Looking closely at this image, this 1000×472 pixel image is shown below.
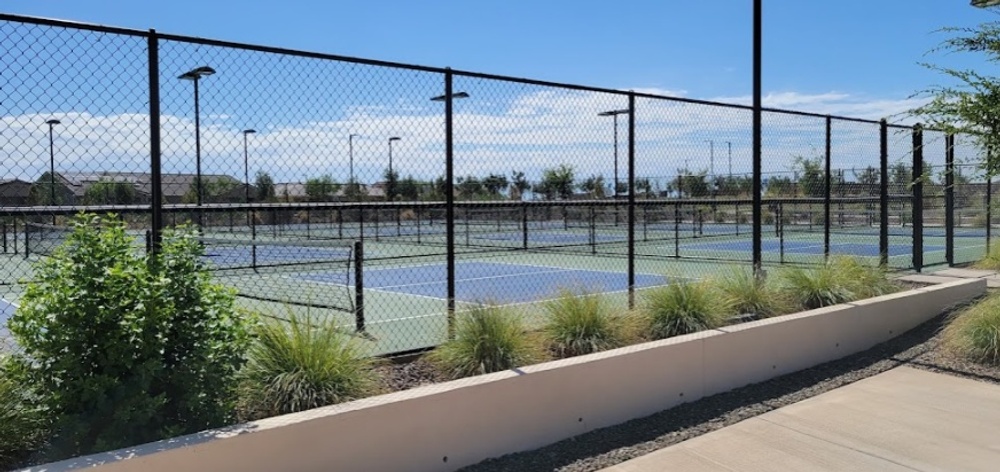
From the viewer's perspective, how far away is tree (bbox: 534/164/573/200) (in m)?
9.35

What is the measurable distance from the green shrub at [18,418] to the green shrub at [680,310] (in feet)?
14.4

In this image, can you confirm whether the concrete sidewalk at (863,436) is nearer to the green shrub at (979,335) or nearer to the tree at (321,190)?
the green shrub at (979,335)

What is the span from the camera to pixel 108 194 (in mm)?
8906

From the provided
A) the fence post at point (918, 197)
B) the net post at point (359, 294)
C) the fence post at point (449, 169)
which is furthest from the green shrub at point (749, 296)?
the fence post at point (918, 197)

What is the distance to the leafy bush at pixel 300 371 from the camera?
13.9 feet

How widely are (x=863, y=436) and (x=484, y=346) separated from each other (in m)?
2.57

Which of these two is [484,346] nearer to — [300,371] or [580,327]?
[580,327]

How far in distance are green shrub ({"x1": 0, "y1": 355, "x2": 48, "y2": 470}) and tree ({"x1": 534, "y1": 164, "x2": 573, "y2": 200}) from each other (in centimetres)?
615

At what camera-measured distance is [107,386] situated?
3.49 meters

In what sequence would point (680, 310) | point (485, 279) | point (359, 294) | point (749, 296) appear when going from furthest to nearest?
point (485, 279)
point (749, 296)
point (680, 310)
point (359, 294)

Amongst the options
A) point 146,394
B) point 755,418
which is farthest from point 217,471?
point 755,418

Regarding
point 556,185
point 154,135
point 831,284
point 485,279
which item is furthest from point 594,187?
point 154,135

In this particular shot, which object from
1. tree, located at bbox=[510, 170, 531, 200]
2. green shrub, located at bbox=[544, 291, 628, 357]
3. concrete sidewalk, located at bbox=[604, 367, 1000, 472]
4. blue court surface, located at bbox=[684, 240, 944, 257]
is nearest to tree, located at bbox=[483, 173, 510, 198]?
tree, located at bbox=[510, 170, 531, 200]

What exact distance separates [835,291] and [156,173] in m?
6.51
